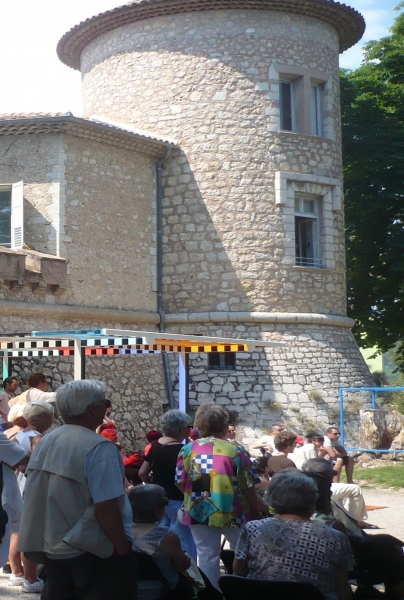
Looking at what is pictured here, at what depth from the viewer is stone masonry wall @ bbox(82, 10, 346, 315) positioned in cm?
1909

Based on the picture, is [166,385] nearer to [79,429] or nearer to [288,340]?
[288,340]

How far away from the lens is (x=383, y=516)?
11414 mm

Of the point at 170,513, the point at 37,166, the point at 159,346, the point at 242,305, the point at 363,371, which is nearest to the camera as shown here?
the point at 170,513

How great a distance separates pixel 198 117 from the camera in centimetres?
1938

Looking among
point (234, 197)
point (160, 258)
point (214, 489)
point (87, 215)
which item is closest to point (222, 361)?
point (160, 258)

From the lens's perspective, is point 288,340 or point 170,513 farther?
point 288,340

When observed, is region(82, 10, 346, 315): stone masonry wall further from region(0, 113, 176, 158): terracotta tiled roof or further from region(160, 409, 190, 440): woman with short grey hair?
region(160, 409, 190, 440): woman with short grey hair

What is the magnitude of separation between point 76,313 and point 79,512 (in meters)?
12.9

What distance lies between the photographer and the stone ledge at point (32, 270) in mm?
15695

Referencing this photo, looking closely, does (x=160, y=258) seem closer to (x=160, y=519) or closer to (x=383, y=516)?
(x=383, y=516)

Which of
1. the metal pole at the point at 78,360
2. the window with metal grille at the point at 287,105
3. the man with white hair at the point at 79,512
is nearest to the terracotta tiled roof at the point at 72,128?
the window with metal grille at the point at 287,105

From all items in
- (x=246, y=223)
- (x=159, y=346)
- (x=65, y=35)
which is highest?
(x=65, y=35)

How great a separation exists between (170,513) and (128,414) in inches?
425

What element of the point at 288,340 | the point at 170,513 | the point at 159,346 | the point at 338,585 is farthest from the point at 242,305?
the point at 338,585
